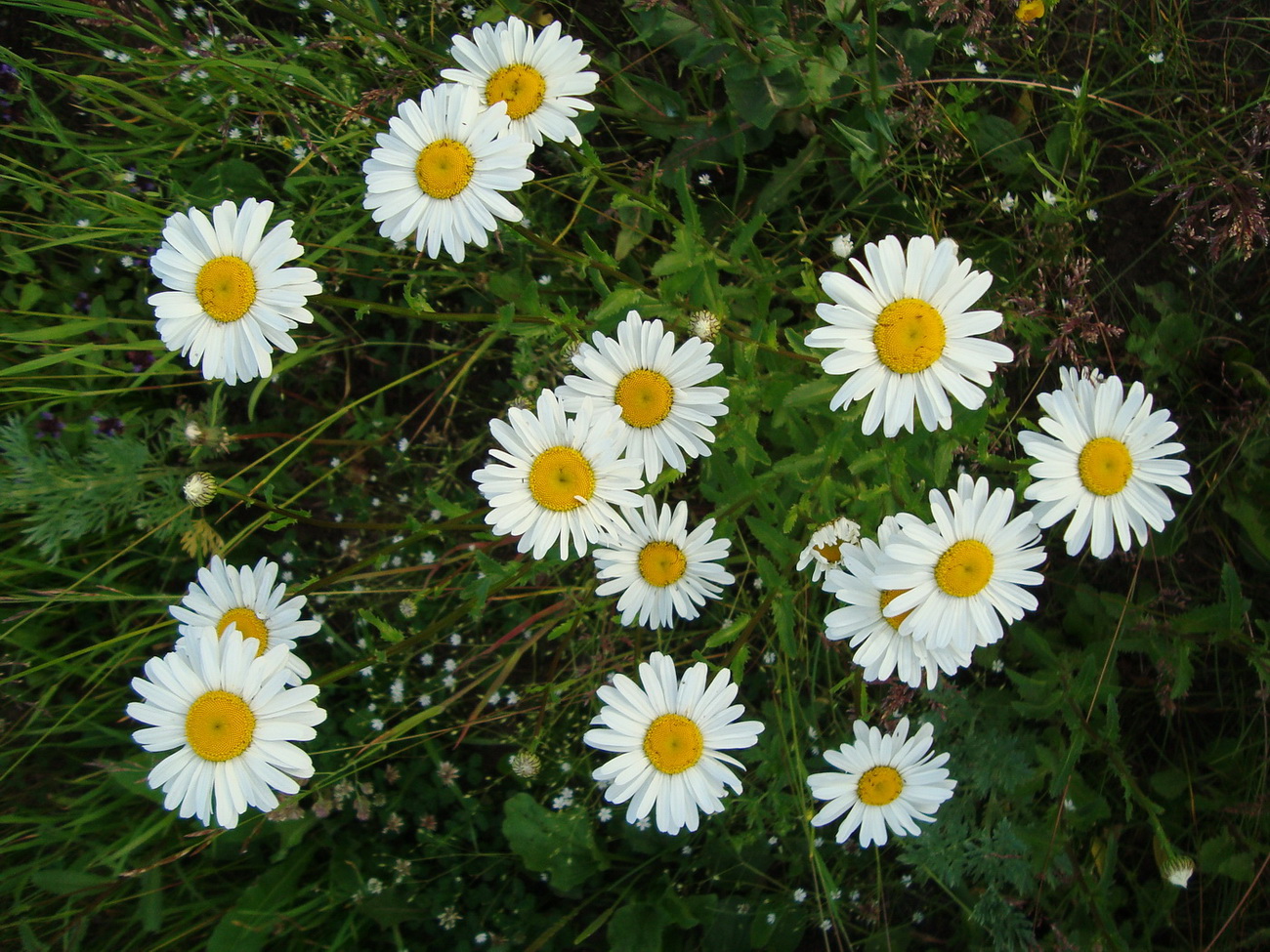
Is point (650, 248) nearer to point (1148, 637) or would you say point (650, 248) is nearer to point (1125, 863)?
point (1148, 637)

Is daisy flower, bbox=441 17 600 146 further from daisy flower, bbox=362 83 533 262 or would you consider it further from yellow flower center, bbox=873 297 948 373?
yellow flower center, bbox=873 297 948 373

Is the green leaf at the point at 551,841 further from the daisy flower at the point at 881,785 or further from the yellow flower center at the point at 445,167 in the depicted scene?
the yellow flower center at the point at 445,167

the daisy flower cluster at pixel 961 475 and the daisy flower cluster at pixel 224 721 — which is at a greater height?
the daisy flower cluster at pixel 961 475

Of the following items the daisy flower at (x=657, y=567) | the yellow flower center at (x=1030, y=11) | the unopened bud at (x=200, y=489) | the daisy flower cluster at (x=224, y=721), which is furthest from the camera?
the yellow flower center at (x=1030, y=11)

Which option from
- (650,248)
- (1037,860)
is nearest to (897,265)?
(650,248)

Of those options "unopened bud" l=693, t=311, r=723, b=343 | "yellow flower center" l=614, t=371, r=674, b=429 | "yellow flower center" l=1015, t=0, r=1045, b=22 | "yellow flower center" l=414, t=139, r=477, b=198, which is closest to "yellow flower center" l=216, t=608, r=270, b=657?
"yellow flower center" l=614, t=371, r=674, b=429

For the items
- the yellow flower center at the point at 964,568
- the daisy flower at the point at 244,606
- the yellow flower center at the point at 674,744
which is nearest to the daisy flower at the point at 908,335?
the yellow flower center at the point at 964,568

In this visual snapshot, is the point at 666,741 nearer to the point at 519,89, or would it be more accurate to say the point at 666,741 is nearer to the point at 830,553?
the point at 830,553

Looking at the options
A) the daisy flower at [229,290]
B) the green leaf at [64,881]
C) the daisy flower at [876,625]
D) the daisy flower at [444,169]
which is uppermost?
the daisy flower at [444,169]
